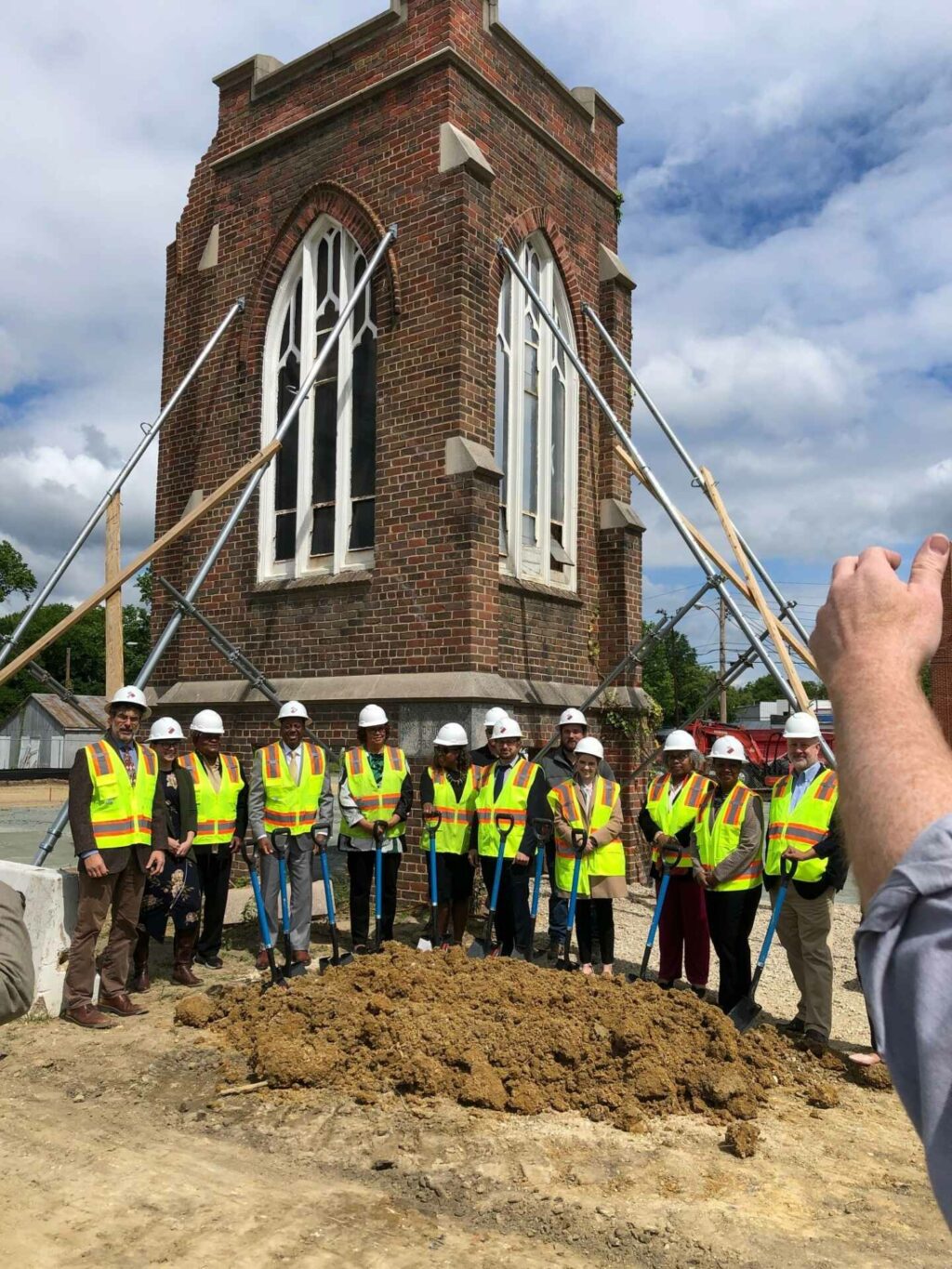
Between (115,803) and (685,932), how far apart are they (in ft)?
13.6

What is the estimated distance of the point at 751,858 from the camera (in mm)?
6984

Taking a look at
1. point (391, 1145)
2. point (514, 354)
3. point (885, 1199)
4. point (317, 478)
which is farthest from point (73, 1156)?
point (514, 354)

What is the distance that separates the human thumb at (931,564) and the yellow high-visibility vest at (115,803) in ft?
21.8

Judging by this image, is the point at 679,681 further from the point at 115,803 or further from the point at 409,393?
the point at 115,803

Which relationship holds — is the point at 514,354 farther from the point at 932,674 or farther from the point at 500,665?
the point at 932,674

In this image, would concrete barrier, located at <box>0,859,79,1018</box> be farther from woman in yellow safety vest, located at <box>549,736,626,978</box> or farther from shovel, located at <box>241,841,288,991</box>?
woman in yellow safety vest, located at <box>549,736,626,978</box>

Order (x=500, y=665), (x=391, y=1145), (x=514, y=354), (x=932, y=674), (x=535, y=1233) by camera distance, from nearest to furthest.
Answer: (x=932, y=674), (x=535, y=1233), (x=391, y=1145), (x=500, y=665), (x=514, y=354)

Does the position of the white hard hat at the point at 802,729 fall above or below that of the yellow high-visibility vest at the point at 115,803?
above

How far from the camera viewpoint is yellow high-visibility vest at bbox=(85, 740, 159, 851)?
7.02m

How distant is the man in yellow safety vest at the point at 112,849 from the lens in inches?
270

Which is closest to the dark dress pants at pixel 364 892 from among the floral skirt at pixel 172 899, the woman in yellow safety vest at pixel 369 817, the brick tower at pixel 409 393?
the woman in yellow safety vest at pixel 369 817

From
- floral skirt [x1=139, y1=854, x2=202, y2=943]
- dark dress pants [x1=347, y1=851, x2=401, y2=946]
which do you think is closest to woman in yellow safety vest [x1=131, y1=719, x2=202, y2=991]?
floral skirt [x1=139, y1=854, x2=202, y2=943]

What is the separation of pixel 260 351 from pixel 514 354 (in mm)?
3001

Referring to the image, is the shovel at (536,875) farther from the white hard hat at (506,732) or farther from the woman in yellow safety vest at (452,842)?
the white hard hat at (506,732)
